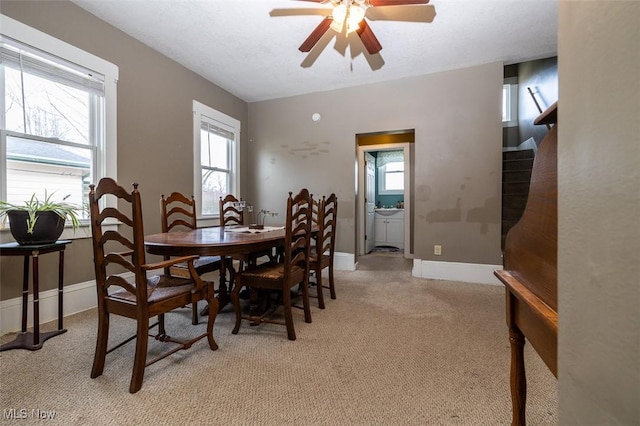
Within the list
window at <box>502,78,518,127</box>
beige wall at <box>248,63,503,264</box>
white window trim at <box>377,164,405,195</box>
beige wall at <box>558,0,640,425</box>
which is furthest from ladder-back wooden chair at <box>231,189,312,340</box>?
white window trim at <box>377,164,405,195</box>

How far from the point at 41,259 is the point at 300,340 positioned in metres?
2.14

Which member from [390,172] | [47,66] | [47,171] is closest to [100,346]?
[47,171]

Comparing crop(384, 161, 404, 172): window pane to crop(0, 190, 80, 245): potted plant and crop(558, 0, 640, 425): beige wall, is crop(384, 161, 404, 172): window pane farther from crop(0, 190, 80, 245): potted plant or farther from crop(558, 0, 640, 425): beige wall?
crop(558, 0, 640, 425): beige wall

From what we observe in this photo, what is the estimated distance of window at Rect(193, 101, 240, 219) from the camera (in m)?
3.64

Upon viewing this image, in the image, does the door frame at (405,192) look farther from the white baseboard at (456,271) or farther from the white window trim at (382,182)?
the white window trim at (382,182)

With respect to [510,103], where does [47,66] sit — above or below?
below

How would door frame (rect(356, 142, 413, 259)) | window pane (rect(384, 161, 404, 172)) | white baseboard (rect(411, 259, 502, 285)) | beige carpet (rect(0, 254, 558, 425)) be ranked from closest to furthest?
beige carpet (rect(0, 254, 558, 425)) < white baseboard (rect(411, 259, 502, 285)) < door frame (rect(356, 142, 413, 259)) < window pane (rect(384, 161, 404, 172))

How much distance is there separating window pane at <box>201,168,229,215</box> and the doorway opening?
2091mm

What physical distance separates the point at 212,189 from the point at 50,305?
2.17 meters

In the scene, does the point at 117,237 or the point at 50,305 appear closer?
the point at 117,237

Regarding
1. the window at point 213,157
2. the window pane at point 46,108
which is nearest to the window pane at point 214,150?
the window at point 213,157

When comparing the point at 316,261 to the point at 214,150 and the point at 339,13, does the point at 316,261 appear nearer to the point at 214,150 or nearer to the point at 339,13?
the point at 339,13

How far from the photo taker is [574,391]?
473 mm

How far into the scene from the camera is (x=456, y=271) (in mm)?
3479
